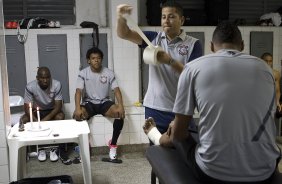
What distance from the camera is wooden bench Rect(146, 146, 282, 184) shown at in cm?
150

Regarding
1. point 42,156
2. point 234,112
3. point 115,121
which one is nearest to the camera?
point 234,112

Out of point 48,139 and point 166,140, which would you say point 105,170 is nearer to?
point 48,139

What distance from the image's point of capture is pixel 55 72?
4.03 m

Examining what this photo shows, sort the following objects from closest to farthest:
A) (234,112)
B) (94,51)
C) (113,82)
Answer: (234,112) → (94,51) → (113,82)

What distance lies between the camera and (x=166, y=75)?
198cm

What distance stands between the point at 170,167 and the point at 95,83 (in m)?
2.38

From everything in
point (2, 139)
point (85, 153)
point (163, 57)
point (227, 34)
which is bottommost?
point (85, 153)

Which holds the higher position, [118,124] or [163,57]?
[163,57]

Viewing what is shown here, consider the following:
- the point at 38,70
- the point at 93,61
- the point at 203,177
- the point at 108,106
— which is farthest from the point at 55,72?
the point at 203,177

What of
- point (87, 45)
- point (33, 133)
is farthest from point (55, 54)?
point (33, 133)

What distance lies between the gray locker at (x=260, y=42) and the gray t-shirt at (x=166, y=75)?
2.73m

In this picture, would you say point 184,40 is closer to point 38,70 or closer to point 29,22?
point 38,70

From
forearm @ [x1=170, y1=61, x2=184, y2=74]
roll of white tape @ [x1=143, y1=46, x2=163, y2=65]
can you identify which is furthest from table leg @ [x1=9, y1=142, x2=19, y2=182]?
forearm @ [x1=170, y1=61, x2=184, y2=74]

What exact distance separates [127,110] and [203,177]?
245 centimetres
